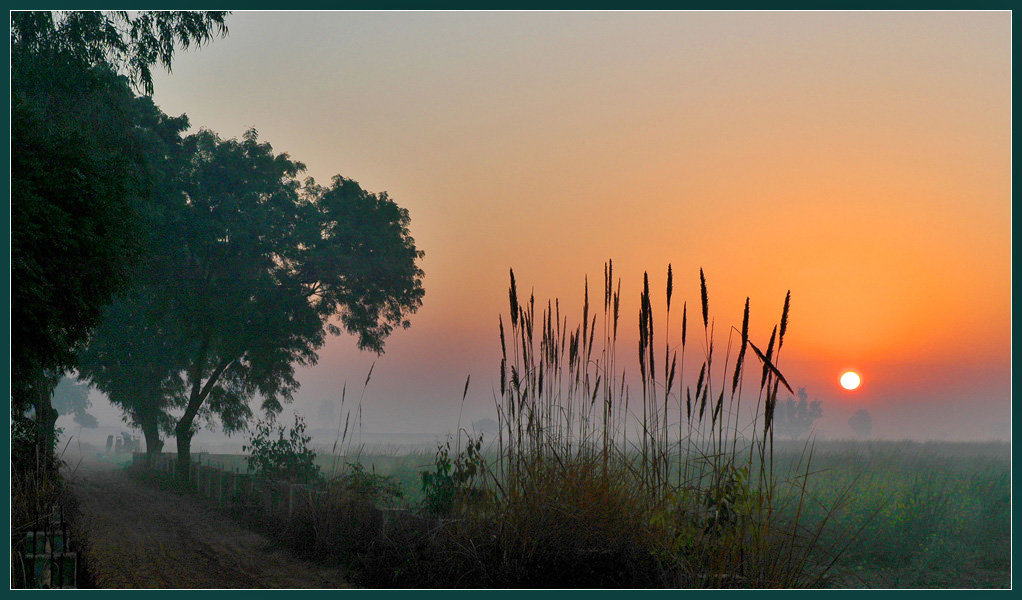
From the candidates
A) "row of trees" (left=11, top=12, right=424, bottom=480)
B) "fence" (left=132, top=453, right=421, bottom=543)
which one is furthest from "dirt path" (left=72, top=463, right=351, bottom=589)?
"row of trees" (left=11, top=12, right=424, bottom=480)

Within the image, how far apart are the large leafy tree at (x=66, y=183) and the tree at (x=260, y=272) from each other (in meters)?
6.89

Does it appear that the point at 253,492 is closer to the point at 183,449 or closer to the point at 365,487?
the point at 365,487

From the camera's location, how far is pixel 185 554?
8180mm

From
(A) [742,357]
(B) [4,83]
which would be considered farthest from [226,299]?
(A) [742,357]

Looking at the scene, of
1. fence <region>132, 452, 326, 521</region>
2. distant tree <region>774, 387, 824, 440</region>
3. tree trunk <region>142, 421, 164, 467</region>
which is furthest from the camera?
distant tree <region>774, 387, 824, 440</region>

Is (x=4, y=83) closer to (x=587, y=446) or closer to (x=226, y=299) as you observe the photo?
(x=587, y=446)

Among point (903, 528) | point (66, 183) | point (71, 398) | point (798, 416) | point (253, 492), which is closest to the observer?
point (66, 183)

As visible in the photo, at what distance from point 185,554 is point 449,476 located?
2.99 metres

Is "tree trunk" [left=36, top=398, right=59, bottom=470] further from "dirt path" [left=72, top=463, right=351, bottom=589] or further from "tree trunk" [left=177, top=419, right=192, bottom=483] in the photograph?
"tree trunk" [left=177, top=419, right=192, bottom=483]

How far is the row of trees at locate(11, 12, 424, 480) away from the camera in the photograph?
11.3 meters

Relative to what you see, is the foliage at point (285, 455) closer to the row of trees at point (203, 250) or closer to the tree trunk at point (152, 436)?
the row of trees at point (203, 250)

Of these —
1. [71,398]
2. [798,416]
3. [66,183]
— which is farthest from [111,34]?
[798,416]

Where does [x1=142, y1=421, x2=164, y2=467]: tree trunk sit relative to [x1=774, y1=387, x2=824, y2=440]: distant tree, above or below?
above

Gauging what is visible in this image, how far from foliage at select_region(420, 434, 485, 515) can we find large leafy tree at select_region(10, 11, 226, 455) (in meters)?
3.83
